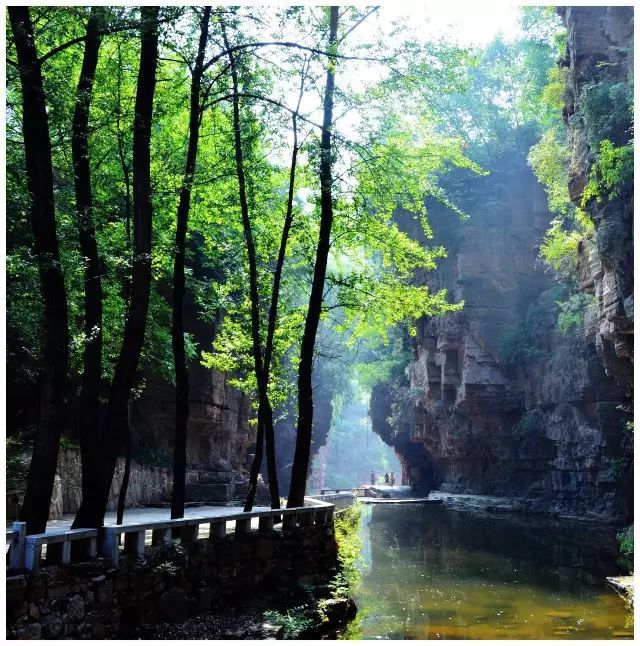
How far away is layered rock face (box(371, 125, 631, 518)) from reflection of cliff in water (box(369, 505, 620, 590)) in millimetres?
5129

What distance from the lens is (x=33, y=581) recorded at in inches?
308

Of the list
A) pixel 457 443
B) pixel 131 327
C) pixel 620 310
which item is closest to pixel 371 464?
pixel 457 443

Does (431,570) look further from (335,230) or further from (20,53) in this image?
(20,53)

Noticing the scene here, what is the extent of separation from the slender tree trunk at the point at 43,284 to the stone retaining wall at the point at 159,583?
1043 mm

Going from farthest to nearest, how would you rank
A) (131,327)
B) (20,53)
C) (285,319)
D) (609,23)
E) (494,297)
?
1. (494,297)
2. (609,23)
3. (285,319)
4. (131,327)
5. (20,53)

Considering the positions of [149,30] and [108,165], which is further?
[108,165]

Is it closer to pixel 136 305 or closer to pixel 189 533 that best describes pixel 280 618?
pixel 189 533

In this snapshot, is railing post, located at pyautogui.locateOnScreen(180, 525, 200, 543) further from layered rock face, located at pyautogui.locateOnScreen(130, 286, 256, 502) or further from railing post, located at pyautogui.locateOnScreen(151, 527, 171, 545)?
layered rock face, located at pyautogui.locateOnScreen(130, 286, 256, 502)

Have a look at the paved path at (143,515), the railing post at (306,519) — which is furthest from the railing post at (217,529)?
the railing post at (306,519)

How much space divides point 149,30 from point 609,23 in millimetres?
15878

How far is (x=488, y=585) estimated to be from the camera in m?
15.7

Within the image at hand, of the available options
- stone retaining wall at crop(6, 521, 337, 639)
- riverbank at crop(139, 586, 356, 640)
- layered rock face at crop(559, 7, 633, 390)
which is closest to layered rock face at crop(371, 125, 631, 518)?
layered rock face at crop(559, 7, 633, 390)

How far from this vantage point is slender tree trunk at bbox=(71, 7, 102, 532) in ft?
34.6

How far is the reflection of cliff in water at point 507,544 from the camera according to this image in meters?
17.7
